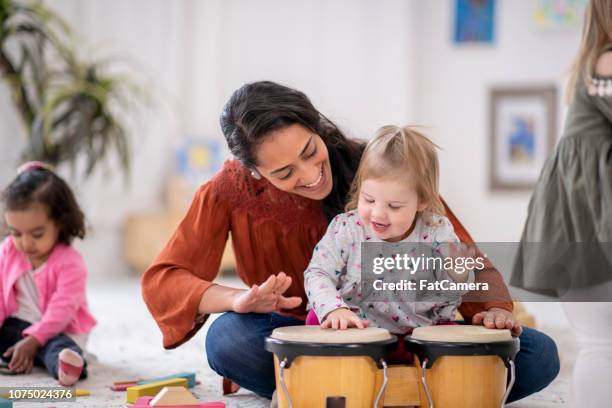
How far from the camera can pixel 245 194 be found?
199 centimetres

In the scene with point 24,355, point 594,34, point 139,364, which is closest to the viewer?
point 594,34

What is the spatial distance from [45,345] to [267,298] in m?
0.91

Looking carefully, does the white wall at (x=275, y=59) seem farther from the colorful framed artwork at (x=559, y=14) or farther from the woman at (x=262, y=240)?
the woman at (x=262, y=240)

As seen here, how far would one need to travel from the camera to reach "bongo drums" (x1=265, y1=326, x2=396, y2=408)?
1.48 m

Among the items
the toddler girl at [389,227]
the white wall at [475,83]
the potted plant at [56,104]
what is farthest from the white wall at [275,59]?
the toddler girl at [389,227]

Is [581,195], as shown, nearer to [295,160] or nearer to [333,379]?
[295,160]

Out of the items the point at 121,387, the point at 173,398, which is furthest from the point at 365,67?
the point at 173,398

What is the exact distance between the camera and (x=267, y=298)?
1723 mm

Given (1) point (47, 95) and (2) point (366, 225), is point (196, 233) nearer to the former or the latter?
(2) point (366, 225)

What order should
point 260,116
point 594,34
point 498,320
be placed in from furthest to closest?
point 594,34 < point 260,116 < point 498,320

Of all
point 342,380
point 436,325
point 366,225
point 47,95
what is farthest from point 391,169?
point 47,95

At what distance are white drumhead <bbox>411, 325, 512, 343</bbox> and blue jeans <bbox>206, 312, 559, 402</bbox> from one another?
237 millimetres

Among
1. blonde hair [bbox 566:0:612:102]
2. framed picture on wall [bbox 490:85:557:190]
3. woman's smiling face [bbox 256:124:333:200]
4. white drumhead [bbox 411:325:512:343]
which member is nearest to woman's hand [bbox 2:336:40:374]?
woman's smiling face [bbox 256:124:333:200]

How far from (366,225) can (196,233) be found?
439 mm
